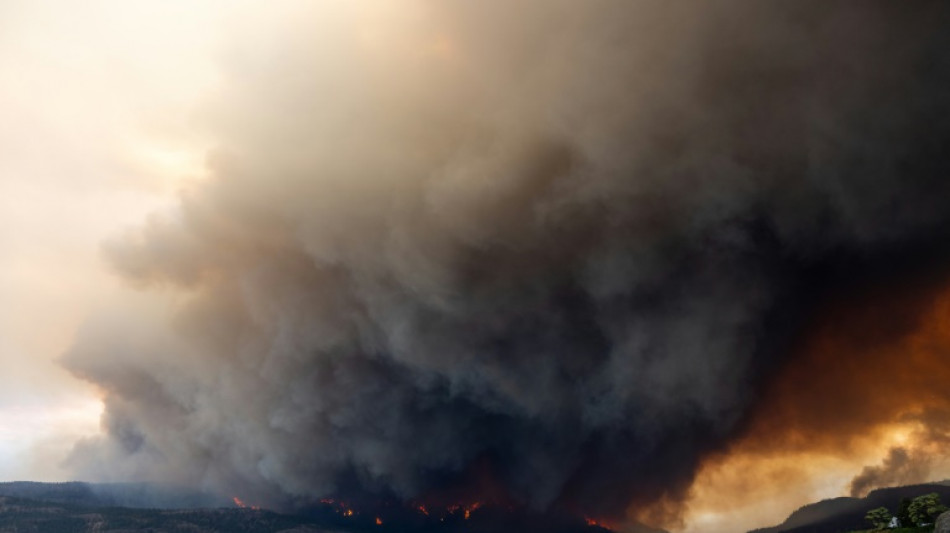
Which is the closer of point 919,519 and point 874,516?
point 919,519

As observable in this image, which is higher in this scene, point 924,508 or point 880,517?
point 880,517

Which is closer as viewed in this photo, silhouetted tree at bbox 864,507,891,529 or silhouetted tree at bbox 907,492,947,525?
silhouetted tree at bbox 907,492,947,525

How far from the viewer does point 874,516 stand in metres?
135

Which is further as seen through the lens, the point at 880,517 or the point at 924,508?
the point at 880,517

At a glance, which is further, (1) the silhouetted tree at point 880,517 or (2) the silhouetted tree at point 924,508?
(1) the silhouetted tree at point 880,517

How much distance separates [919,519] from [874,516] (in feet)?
50.8

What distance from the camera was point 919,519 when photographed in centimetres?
12069
